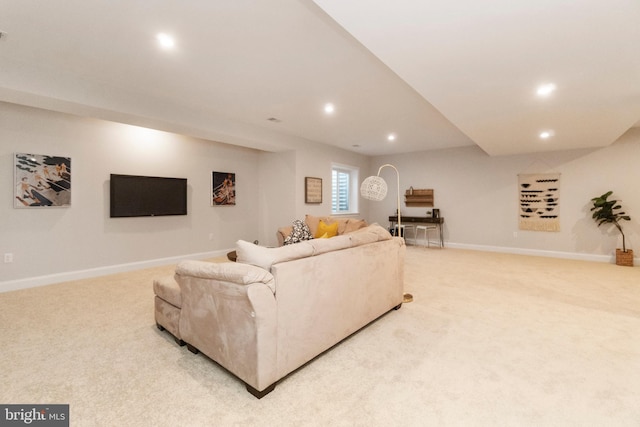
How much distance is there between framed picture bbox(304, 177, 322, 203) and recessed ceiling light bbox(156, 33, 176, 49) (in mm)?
3791

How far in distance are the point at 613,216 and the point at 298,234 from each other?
5638 millimetres

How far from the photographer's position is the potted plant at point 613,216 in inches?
195

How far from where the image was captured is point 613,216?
507cm

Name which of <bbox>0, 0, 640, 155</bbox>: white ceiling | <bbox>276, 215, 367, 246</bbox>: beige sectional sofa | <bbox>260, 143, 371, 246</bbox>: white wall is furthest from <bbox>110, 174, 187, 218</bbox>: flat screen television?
<bbox>276, 215, 367, 246</bbox>: beige sectional sofa

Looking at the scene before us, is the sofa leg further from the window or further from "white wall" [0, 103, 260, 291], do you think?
the window

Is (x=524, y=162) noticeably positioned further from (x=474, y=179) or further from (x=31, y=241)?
(x=31, y=241)

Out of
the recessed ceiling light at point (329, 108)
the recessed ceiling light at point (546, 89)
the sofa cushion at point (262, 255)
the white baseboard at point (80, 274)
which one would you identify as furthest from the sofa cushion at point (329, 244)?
the white baseboard at point (80, 274)

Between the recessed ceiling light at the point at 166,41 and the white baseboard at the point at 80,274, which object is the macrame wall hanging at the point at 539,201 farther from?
the white baseboard at the point at 80,274

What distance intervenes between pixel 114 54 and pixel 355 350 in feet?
11.0

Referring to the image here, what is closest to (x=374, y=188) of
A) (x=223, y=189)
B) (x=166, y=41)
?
(x=166, y=41)

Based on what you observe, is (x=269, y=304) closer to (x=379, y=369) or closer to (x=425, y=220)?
(x=379, y=369)

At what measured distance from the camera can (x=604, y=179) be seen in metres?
5.34

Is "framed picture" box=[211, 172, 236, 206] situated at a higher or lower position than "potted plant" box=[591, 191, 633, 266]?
higher

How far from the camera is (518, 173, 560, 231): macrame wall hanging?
19.0 feet
